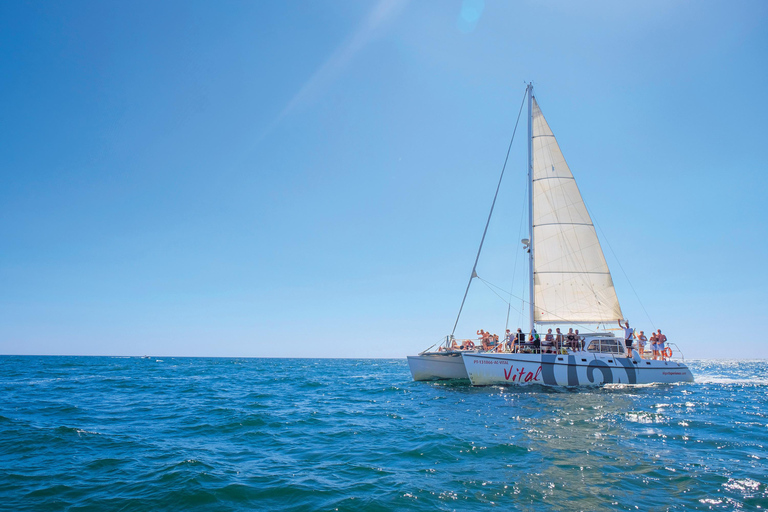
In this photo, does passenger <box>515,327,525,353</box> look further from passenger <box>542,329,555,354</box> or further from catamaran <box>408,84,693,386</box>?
passenger <box>542,329,555,354</box>

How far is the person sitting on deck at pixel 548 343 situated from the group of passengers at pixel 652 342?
3.97 m

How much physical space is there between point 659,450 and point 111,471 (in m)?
11.7

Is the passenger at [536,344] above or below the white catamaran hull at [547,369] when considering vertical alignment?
above

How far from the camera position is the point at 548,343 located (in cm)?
2111

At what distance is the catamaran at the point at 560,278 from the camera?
849 inches

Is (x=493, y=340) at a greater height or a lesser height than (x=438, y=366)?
greater

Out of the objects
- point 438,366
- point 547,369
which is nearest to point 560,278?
point 547,369

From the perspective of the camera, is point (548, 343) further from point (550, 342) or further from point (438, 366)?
point (438, 366)

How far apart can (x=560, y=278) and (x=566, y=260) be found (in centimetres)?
117

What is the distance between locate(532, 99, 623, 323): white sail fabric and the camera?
2347 centimetres

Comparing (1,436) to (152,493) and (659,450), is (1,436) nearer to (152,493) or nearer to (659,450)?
(152,493)

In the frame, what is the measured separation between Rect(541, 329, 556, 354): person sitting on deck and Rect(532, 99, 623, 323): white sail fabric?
160 cm

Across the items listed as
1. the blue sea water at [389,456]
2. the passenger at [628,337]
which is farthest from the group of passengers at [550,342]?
the blue sea water at [389,456]

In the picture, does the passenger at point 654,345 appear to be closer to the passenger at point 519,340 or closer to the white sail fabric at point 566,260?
the white sail fabric at point 566,260
